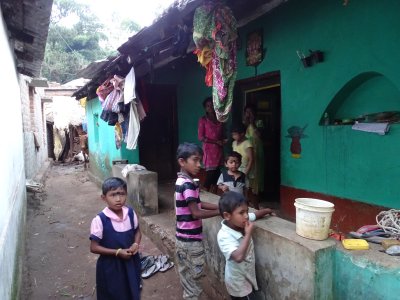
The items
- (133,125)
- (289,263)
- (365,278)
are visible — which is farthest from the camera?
(133,125)

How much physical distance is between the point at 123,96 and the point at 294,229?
4.26 metres

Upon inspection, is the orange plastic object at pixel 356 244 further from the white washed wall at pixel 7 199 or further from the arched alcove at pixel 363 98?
the white washed wall at pixel 7 199

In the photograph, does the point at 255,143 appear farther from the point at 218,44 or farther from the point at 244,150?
the point at 218,44

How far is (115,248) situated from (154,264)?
1.89 meters

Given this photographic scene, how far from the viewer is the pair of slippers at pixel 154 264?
3.99 metres

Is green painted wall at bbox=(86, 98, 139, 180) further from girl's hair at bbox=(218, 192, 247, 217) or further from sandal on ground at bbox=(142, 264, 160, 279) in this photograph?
girl's hair at bbox=(218, 192, 247, 217)

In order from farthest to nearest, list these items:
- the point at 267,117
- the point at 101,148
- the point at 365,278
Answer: the point at 101,148, the point at 267,117, the point at 365,278

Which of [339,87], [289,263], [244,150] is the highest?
[339,87]

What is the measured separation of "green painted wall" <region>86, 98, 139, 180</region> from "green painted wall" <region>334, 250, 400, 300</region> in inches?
240

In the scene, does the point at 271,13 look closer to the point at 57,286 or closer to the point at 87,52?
the point at 57,286

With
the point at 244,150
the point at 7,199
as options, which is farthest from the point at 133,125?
the point at 7,199

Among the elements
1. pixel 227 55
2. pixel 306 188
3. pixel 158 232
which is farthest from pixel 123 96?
pixel 306 188

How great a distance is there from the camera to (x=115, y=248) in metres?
2.42

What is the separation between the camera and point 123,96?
18.7 ft
